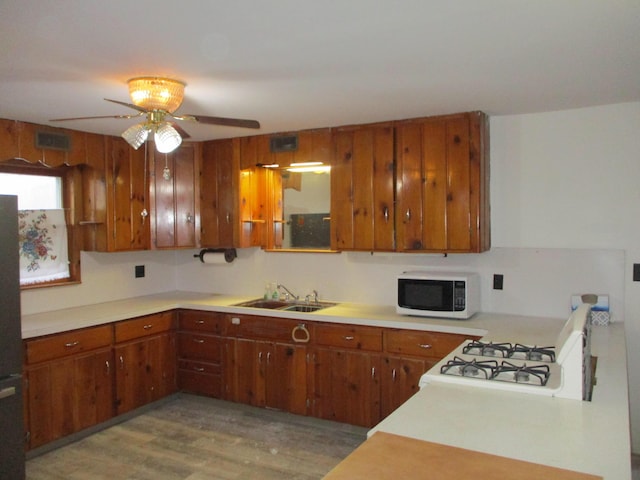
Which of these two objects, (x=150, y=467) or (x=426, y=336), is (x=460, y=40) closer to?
(x=426, y=336)

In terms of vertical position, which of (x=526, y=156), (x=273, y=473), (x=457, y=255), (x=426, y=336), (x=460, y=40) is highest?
(x=460, y=40)

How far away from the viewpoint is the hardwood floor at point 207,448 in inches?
124

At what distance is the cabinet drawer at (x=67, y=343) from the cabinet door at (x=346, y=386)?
1529 mm

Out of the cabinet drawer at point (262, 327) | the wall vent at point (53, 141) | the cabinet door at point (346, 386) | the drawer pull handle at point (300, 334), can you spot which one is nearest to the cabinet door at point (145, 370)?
the cabinet drawer at point (262, 327)

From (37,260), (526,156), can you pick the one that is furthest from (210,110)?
(526,156)

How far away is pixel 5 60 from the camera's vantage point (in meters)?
2.26

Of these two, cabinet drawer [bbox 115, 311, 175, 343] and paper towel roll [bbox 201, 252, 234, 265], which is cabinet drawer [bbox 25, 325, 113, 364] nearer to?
cabinet drawer [bbox 115, 311, 175, 343]

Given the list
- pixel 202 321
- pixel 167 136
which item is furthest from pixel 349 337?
pixel 167 136

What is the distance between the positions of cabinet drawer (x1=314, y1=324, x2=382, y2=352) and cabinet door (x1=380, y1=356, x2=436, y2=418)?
0.45 feet

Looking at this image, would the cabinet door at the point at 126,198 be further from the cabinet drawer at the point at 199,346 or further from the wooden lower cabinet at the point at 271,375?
the wooden lower cabinet at the point at 271,375

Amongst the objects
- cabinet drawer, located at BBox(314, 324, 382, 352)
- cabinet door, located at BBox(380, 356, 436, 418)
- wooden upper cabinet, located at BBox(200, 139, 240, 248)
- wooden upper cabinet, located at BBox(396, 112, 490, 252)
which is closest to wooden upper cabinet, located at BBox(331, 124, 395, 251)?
wooden upper cabinet, located at BBox(396, 112, 490, 252)

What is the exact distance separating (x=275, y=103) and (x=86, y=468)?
8.30ft

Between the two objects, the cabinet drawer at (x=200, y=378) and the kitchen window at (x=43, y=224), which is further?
the cabinet drawer at (x=200, y=378)

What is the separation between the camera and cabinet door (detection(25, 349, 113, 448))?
10.9 ft
